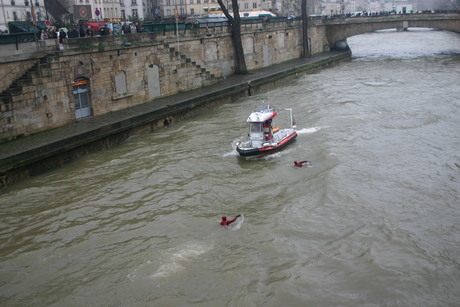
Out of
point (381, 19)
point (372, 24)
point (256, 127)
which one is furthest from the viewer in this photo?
point (372, 24)

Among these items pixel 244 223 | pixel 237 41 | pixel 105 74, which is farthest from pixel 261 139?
pixel 237 41

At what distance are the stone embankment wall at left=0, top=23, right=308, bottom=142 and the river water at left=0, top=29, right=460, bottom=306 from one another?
3.46 metres

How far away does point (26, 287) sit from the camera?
40.2 ft

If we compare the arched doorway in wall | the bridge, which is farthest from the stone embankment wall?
the bridge

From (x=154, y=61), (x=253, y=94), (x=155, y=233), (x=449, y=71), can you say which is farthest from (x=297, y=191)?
(x=449, y=71)

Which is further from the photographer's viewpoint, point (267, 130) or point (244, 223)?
point (267, 130)

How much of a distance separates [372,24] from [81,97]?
138 feet

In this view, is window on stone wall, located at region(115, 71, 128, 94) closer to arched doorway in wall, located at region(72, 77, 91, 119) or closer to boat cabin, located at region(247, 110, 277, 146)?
arched doorway in wall, located at region(72, 77, 91, 119)

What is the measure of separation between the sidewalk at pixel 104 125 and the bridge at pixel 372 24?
24312mm

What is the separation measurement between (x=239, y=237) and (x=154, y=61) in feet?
59.9

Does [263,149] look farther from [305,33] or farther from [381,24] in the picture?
[381,24]

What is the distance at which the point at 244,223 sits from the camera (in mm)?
14914

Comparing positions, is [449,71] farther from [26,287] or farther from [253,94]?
[26,287]

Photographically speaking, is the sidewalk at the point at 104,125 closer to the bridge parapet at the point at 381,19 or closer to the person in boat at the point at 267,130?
the person in boat at the point at 267,130
